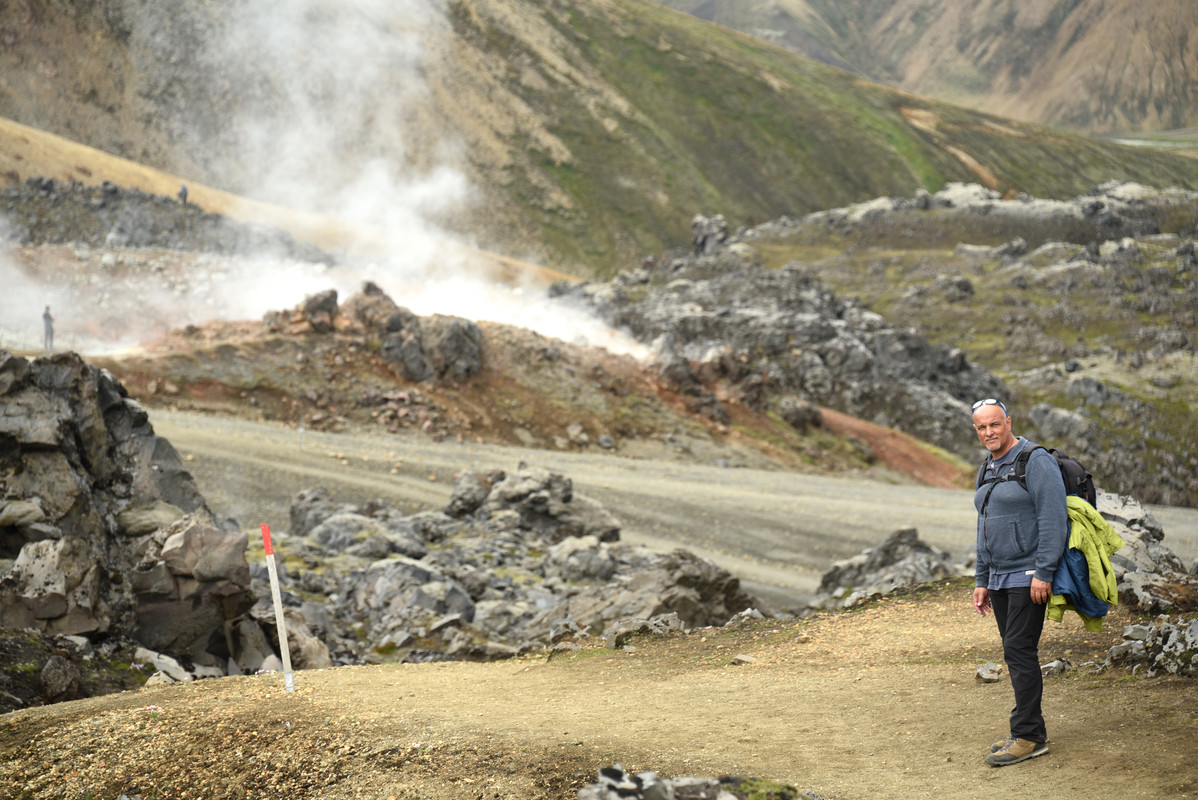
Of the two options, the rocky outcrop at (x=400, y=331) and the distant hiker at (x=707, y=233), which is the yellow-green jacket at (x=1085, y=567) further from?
the distant hiker at (x=707, y=233)

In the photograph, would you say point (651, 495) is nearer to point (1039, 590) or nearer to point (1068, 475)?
point (1068, 475)

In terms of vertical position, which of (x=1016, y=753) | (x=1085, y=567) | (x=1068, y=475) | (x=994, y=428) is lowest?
(x=1016, y=753)

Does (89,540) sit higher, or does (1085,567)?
(1085,567)

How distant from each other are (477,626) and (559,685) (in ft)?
24.1

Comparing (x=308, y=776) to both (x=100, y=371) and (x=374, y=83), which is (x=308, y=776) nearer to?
(x=100, y=371)

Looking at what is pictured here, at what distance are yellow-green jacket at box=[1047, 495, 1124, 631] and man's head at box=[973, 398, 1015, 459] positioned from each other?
1.76 ft

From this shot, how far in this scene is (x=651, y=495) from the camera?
2991 centimetres

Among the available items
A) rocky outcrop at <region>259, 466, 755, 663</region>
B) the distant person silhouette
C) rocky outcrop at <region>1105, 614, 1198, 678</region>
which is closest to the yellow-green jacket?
rocky outcrop at <region>1105, 614, 1198, 678</region>

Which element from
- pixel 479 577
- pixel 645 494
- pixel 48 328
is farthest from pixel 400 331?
pixel 479 577

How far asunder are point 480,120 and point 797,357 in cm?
6193

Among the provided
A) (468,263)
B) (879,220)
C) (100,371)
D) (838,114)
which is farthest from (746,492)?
(838,114)

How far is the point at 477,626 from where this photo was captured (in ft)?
53.7

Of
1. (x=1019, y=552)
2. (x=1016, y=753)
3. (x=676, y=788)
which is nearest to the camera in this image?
(x=676, y=788)

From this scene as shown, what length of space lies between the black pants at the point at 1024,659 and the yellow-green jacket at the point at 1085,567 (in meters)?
0.15
